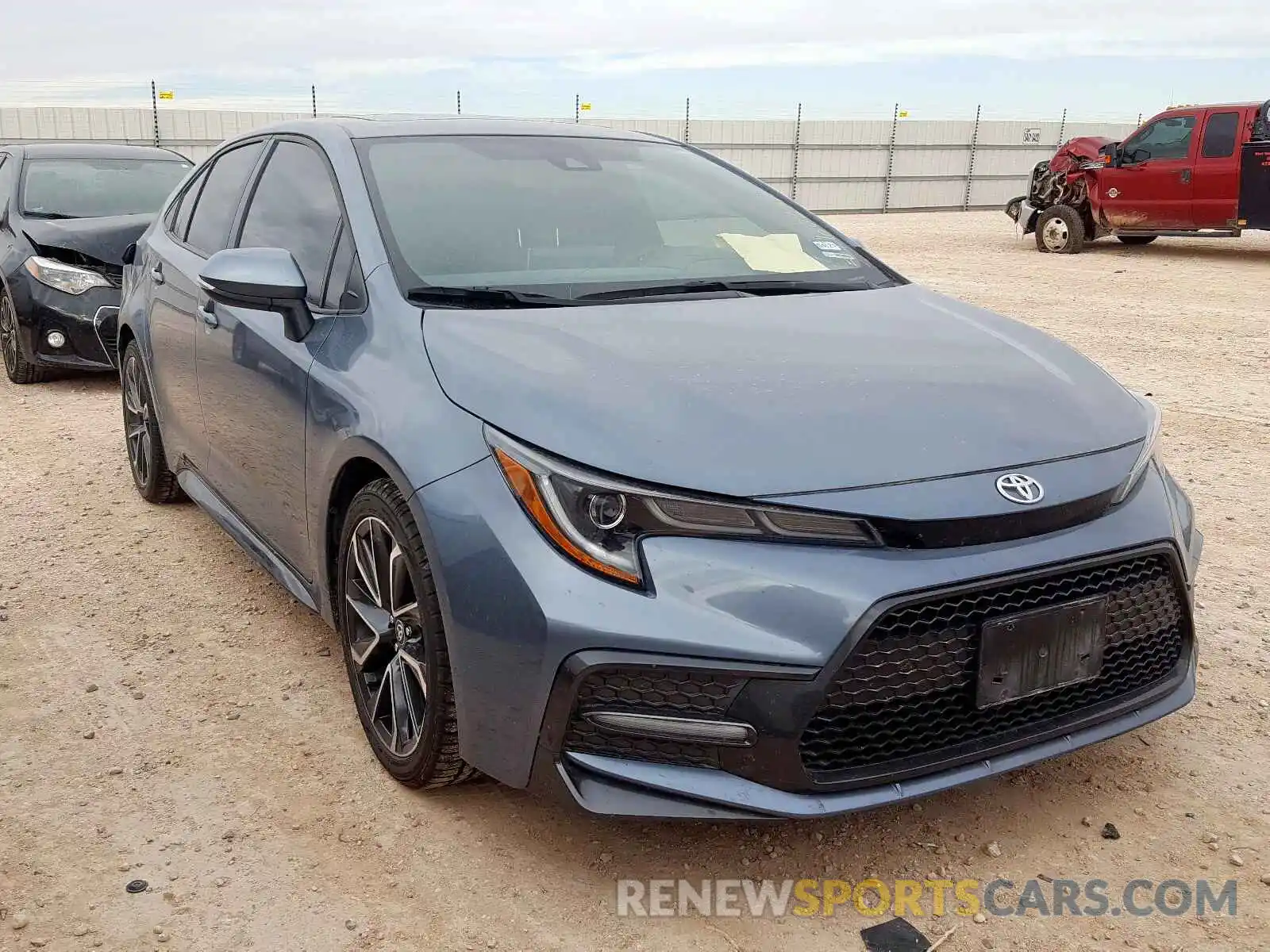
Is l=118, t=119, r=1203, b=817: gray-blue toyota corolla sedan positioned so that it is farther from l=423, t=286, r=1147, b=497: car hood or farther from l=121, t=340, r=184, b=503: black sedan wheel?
l=121, t=340, r=184, b=503: black sedan wheel

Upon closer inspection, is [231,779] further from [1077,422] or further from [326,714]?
[1077,422]

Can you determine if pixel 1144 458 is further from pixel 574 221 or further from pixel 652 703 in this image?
pixel 574 221

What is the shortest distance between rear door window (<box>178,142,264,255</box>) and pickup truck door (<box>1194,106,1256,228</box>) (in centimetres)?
1355

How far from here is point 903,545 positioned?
80.8 inches

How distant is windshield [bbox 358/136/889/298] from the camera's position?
2873mm

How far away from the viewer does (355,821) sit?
2.52 metres

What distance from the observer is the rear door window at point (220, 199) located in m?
3.75

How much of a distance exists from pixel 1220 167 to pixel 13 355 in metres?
13.5

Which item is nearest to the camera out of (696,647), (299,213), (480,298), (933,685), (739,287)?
(696,647)

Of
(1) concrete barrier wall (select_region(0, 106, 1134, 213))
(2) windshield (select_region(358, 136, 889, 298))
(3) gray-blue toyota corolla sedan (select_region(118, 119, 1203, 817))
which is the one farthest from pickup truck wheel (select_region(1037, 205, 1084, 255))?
(3) gray-blue toyota corolla sedan (select_region(118, 119, 1203, 817))

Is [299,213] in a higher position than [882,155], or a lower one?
lower

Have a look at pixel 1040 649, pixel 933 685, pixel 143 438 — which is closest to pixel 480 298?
pixel 933 685

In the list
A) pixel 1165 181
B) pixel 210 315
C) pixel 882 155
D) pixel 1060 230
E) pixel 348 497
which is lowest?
pixel 1060 230

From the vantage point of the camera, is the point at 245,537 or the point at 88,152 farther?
the point at 88,152
